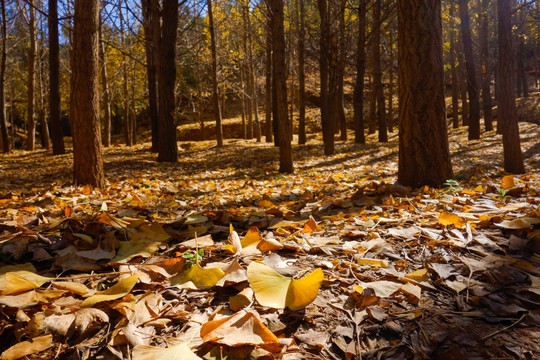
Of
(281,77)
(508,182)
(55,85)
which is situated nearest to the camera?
(508,182)

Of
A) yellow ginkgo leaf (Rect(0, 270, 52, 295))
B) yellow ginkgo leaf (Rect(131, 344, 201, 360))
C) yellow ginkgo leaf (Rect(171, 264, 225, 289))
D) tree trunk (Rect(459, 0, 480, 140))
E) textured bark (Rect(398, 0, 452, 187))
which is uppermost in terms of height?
tree trunk (Rect(459, 0, 480, 140))

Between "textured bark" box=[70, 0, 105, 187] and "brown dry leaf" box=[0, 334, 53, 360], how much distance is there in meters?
4.33

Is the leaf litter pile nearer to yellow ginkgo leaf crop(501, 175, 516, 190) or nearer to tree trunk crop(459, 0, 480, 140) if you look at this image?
yellow ginkgo leaf crop(501, 175, 516, 190)

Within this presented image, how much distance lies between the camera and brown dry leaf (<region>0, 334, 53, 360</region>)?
1.05 metres

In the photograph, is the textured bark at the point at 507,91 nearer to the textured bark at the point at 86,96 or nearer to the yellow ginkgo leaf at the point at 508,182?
the yellow ginkgo leaf at the point at 508,182

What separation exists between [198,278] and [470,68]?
14146mm

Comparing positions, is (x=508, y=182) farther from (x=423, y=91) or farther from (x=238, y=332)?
(x=238, y=332)

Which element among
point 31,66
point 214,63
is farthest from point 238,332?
point 31,66

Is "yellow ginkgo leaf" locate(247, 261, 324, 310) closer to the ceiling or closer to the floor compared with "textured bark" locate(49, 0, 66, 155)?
closer to the floor

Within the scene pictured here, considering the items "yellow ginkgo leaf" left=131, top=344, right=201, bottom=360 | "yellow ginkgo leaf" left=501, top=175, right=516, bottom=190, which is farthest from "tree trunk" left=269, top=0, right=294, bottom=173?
"yellow ginkgo leaf" left=131, top=344, right=201, bottom=360

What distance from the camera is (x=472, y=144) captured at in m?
12.5

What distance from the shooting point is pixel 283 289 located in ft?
4.26

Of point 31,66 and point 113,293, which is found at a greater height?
point 31,66

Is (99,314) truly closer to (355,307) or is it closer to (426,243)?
(355,307)
